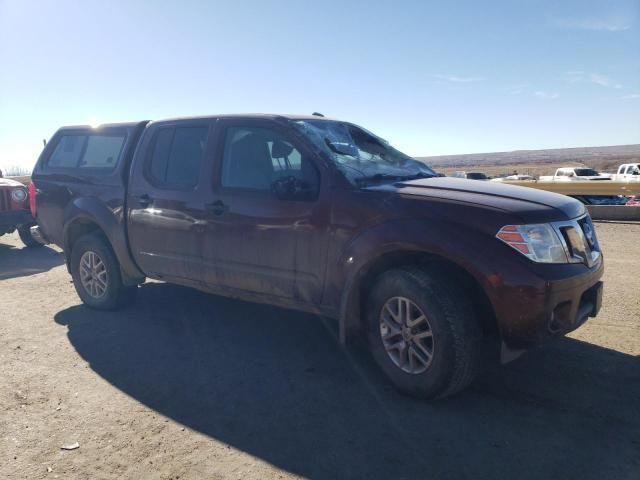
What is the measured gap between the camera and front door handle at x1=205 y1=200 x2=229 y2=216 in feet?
13.6

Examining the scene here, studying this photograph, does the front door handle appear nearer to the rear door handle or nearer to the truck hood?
the rear door handle

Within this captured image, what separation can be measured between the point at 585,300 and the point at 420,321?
1.09 metres

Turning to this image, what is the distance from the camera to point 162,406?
335 centimetres

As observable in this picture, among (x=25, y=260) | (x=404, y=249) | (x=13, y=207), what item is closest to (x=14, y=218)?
(x=13, y=207)

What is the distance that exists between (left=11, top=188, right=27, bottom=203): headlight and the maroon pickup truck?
520 centimetres

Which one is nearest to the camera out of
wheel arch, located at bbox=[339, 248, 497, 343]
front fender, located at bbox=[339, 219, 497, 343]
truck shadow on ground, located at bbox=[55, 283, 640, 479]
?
truck shadow on ground, located at bbox=[55, 283, 640, 479]

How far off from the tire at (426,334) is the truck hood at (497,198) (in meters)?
0.51

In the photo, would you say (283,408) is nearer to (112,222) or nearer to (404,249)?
(404,249)

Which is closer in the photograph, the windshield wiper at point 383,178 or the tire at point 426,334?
the tire at point 426,334

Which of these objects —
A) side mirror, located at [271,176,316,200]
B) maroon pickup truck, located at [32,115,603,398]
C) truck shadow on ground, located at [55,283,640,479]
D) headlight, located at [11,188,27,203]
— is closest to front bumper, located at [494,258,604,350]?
maroon pickup truck, located at [32,115,603,398]

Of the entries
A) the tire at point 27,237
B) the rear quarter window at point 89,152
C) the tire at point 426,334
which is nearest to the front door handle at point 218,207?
the tire at point 426,334

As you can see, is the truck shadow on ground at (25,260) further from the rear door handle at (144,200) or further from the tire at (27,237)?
the rear door handle at (144,200)

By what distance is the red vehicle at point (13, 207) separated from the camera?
9.38 m

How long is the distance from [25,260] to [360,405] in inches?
304
